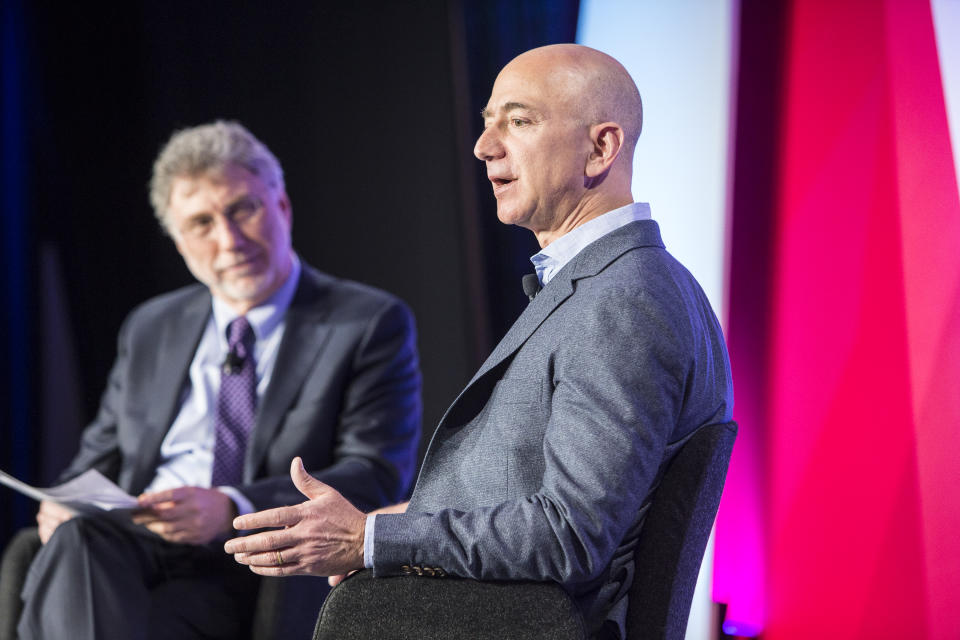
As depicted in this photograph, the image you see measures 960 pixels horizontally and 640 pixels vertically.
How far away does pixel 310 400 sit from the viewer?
93.2 inches

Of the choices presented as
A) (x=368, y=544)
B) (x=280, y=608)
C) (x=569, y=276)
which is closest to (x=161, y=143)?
(x=280, y=608)

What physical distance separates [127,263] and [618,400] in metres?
3.07

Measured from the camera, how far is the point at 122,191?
12.3ft

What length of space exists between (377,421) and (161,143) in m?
2.01

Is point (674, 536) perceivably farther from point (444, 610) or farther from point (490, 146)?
point (490, 146)

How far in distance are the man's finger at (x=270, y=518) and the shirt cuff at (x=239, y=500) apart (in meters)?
0.94

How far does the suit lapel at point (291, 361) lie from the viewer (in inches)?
92.4

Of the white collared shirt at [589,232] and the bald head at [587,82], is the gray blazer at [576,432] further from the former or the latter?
the bald head at [587,82]

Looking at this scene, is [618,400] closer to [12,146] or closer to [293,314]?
[293,314]

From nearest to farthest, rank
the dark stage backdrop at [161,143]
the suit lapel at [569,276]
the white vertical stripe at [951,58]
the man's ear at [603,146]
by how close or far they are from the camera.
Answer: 1. the suit lapel at [569,276]
2. the man's ear at [603,146]
3. the white vertical stripe at [951,58]
4. the dark stage backdrop at [161,143]

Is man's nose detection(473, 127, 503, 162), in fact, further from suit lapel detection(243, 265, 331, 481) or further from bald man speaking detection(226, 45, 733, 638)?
suit lapel detection(243, 265, 331, 481)

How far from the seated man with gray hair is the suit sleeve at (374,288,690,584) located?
3.30ft

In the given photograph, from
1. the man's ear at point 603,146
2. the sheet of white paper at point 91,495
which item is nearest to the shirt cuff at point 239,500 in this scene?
the sheet of white paper at point 91,495

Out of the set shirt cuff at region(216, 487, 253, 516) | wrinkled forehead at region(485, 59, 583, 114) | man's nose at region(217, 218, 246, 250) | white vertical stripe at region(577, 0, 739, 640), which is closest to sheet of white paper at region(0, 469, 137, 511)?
shirt cuff at region(216, 487, 253, 516)
